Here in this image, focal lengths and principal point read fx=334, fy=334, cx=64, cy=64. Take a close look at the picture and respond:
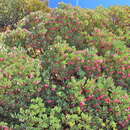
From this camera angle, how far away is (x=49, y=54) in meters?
4.88

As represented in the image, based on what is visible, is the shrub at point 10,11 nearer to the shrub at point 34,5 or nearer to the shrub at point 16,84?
the shrub at point 34,5

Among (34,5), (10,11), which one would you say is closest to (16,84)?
(10,11)

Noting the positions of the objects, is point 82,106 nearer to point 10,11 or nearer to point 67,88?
point 67,88

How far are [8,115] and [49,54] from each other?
1.06m

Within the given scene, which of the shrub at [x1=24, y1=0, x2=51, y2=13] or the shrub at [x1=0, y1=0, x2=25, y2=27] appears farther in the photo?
the shrub at [x1=24, y1=0, x2=51, y2=13]

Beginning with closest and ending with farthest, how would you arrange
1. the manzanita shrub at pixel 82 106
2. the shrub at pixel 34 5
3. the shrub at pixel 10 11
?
the manzanita shrub at pixel 82 106 → the shrub at pixel 10 11 → the shrub at pixel 34 5

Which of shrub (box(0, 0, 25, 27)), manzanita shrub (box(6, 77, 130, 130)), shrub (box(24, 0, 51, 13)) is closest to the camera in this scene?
manzanita shrub (box(6, 77, 130, 130))

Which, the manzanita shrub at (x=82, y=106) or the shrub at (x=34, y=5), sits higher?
Answer: the shrub at (x=34, y=5)

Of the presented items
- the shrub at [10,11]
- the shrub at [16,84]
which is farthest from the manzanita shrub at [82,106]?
the shrub at [10,11]

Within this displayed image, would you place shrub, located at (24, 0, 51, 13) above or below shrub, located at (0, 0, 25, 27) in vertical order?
above

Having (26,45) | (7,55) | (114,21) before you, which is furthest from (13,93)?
(114,21)

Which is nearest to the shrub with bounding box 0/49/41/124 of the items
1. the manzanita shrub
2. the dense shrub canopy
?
the dense shrub canopy

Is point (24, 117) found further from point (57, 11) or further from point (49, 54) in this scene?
point (57, 11)

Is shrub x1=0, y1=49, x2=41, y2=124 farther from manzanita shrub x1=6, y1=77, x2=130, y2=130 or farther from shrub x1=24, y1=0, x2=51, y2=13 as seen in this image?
shrub x1=24, y1=0, x2=51, y2=13
